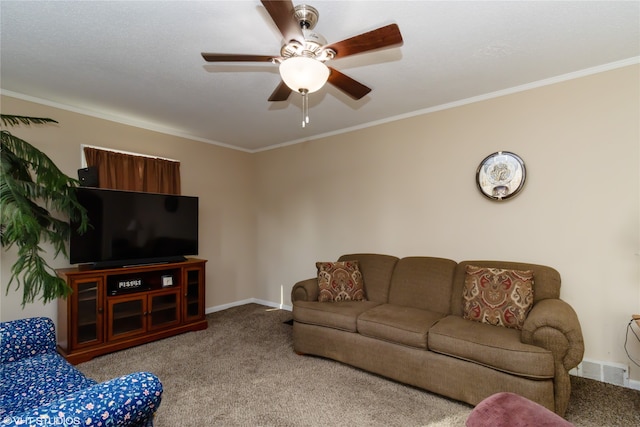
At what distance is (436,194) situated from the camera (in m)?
3.46

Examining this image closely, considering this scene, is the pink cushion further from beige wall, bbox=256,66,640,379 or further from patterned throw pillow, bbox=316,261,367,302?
patterned throw pillow, bbox=316,261,367,302

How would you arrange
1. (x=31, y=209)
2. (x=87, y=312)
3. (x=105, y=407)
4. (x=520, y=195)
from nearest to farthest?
(x=105, y=407)
(x=31, y=209)
(x=520, y=195)
(x=87, y=312)

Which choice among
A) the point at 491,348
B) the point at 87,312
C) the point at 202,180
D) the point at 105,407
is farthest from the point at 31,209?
the point at 491,348

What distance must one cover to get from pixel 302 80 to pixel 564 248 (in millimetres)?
2626

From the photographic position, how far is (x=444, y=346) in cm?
236

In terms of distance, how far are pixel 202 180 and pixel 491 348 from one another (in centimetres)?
404

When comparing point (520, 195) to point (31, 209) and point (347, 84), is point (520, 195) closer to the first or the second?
point (347, 84)

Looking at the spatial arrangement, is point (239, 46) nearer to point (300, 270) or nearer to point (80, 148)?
point (80, 148)

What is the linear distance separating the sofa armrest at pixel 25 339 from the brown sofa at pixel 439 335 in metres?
1.91

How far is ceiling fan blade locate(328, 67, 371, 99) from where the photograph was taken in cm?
200

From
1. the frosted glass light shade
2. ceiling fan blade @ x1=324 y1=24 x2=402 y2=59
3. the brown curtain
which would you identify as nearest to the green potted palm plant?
the brown curtain

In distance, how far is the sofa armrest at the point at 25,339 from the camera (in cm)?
193

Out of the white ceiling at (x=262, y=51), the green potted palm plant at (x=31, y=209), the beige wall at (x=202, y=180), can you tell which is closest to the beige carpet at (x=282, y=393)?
the green potted palm plant at (x=31, y=209)

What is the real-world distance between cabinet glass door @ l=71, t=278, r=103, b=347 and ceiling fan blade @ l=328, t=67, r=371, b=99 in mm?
2908
